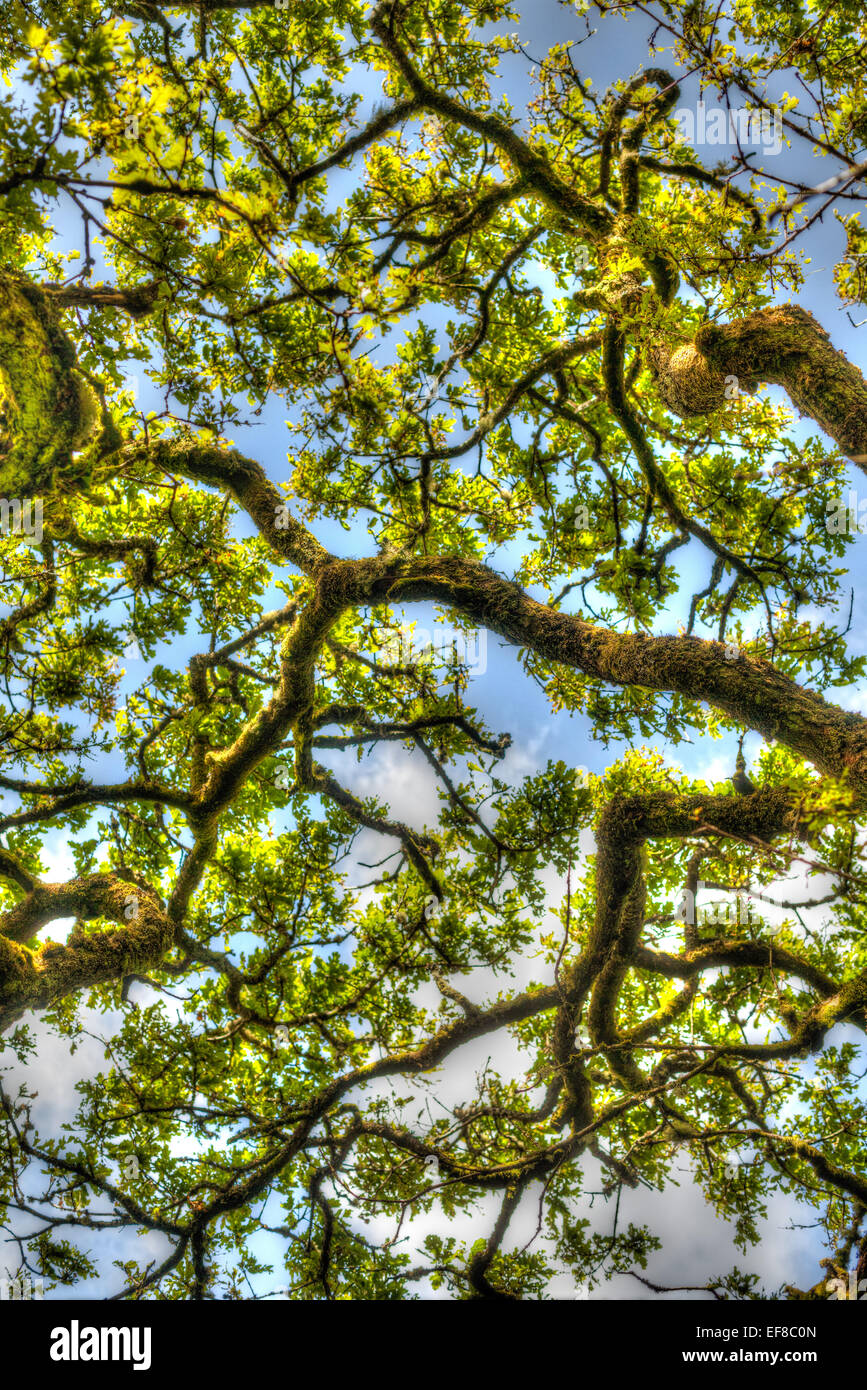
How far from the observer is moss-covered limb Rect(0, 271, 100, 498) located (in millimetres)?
4371

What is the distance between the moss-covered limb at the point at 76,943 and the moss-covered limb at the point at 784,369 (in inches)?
266

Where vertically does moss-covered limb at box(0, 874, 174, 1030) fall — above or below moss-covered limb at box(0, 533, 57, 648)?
below

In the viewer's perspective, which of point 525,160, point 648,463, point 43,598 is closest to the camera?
point 525,160

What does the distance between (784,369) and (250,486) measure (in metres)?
5.23

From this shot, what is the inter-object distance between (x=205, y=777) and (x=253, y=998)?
2.51 meters

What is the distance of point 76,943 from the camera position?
19.7ft

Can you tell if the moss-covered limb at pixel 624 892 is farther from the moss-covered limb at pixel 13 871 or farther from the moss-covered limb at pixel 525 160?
the moss-covered limb at pixel 525 160

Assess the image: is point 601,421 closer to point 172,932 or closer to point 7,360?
point 7,360

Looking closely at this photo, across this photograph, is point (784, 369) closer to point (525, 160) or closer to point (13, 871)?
point (525, 160)

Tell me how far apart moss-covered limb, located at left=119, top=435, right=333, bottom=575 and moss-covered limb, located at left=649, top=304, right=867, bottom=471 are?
3.72 m

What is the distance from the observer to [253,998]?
7.70 metres

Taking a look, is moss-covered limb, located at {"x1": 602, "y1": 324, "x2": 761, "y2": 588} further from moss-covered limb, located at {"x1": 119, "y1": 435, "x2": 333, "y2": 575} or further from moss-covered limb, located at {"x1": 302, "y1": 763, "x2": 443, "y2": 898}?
moss-covered limb, located at {"x1": 302, "y1": 763, "x2": 443, "y2": 898}

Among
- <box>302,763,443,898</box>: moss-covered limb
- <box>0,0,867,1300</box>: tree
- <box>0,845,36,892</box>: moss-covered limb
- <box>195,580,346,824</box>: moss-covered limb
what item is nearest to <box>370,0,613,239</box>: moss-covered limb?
<box>0,0,867,1300</box>: tree

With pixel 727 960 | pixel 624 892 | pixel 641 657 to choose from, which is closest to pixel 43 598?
pixel 641 657
